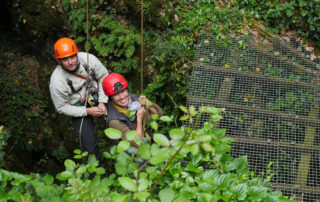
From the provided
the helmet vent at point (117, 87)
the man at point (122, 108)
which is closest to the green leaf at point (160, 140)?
the man at point (122, 108)

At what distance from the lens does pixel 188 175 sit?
1872 mm

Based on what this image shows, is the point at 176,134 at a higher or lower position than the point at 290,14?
lower

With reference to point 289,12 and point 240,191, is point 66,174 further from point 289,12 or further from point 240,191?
point 289,12

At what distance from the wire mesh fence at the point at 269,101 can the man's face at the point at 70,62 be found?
1.89m

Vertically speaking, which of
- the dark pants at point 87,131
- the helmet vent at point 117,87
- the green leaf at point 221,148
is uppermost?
the helmet vent at point 117,87

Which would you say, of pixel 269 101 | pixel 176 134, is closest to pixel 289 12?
pixel 269 101

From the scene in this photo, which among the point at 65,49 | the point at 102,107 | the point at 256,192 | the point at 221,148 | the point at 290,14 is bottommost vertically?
the point at 256,192

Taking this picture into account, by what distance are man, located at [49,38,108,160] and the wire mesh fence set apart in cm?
169

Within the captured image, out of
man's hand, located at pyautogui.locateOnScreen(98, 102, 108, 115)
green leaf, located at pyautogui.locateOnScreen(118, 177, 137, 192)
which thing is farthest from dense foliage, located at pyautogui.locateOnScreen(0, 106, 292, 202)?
man's hand, located at pyautogui.locateOnScreen(98, 102, 108, 115)

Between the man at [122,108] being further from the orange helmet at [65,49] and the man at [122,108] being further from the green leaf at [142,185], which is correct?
the green leaf at [142,185]

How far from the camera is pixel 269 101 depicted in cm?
405

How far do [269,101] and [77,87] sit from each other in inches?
120

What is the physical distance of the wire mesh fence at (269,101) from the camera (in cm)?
353

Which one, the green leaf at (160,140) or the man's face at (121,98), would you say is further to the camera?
the man's face at (121,98)
